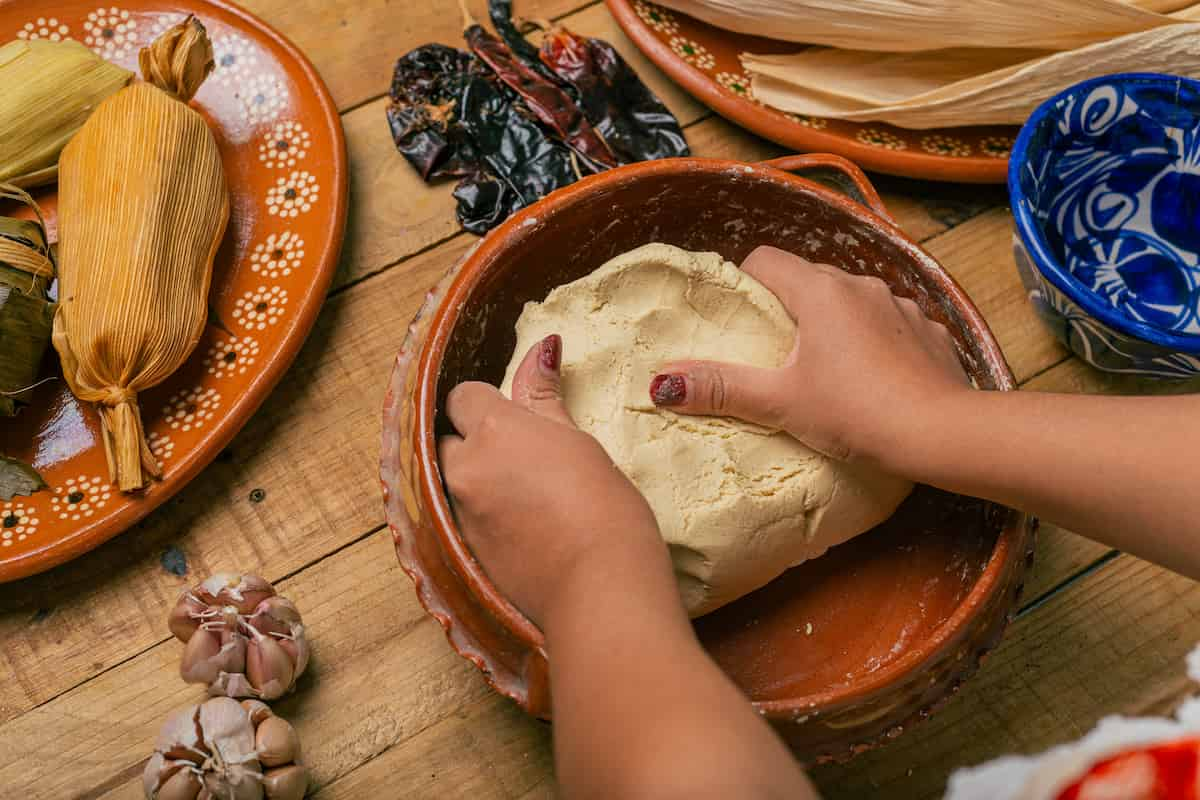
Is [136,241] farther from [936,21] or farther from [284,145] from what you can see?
[936,21]

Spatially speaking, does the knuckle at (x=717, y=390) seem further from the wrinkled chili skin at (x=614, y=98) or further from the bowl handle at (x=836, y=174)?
the wrinkled chili skin at (x=614, y=98)

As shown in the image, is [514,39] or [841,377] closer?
[841,377]

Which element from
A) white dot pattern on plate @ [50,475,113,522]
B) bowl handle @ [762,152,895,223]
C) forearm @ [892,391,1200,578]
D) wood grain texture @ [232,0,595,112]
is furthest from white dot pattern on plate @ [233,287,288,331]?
forearm @ [892,391,1200,578]

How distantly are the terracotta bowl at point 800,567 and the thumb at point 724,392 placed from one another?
0.19 meters

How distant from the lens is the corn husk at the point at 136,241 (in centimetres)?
99

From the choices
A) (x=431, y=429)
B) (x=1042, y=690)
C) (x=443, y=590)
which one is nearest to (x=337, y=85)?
(x=431, y=429)

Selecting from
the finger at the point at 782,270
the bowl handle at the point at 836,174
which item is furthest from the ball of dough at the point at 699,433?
the bowl handle at the point at 836,174

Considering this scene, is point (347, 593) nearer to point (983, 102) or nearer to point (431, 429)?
point (431, 429)

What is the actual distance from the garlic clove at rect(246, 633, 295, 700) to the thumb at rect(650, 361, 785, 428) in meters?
0.45

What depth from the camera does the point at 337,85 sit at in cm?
126

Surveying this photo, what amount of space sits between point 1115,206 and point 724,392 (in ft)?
2.19

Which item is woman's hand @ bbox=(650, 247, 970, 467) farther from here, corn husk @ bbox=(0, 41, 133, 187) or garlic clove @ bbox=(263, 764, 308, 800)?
corn husk @ bbox=(0, 41, 133, 187)

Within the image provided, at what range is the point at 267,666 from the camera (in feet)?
3.03

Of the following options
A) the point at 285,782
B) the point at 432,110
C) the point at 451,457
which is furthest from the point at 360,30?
the point at 285,782
